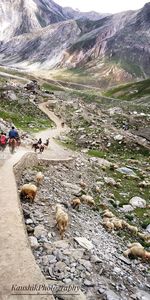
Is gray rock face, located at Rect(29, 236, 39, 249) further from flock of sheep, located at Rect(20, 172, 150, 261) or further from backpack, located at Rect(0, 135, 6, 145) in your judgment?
backpack, located at Rect(0, 135, 6, 145)

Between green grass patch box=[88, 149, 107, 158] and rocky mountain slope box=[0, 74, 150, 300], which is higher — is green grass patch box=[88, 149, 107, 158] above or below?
below

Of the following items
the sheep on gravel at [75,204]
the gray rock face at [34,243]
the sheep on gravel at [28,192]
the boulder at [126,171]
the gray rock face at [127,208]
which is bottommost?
the boulder at [126,171]

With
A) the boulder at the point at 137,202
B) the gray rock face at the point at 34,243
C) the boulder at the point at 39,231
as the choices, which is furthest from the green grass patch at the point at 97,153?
the gray rock face at the point at 34,243

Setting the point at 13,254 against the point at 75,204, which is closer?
the point at 13,254

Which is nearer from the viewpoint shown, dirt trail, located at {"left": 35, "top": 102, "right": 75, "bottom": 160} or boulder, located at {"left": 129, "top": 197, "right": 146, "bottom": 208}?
boulder, located at {"left": 129, "top": 197, "right": 146, "bottom": 208}

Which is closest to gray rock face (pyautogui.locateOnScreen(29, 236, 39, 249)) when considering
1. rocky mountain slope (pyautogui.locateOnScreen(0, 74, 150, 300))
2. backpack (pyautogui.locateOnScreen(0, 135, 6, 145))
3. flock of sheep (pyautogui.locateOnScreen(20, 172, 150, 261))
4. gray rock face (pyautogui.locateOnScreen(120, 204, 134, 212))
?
rocky mountain slope (pyautogui.locateOnScreen(0, 74, 150, 300))

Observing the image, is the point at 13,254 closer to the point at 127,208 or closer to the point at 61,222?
the point at 61,222

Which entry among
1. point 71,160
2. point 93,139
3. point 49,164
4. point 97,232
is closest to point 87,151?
point 93,139

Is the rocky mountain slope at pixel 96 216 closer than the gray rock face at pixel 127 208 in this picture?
Yes

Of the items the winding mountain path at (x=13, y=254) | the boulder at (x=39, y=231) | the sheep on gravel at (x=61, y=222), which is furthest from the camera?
the sheep on gravel at (x=61, y=222)

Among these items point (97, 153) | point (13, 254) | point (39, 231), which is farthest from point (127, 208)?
point (97, 153)

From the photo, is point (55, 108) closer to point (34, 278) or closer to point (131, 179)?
point (131, 179)

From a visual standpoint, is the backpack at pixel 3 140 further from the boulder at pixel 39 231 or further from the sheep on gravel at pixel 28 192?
the boulder at pixel 39 231

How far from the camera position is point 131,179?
43656 mm
